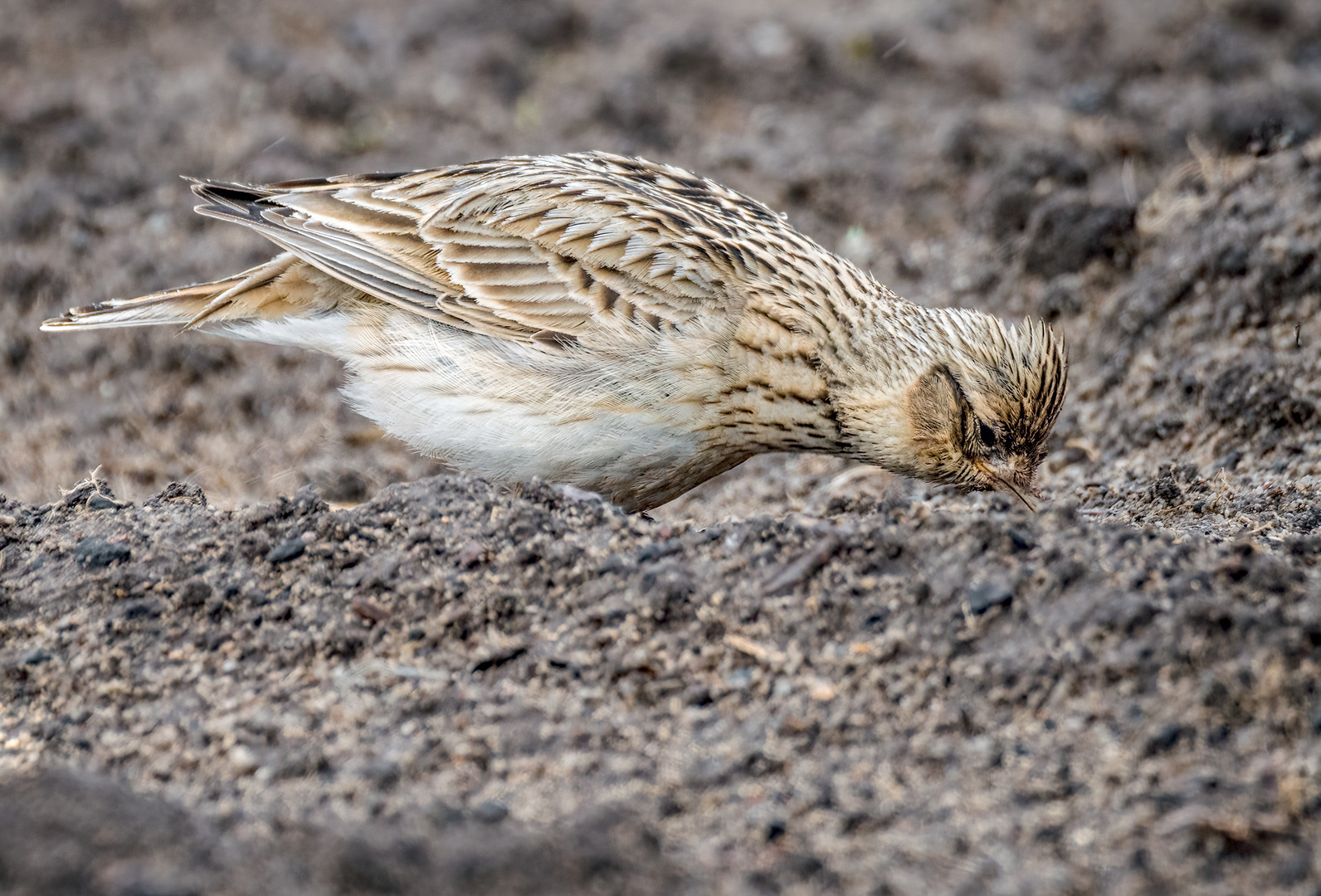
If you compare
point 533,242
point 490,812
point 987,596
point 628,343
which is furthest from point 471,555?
point 533,242

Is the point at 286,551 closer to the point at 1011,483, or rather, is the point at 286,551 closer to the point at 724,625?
the point at 724,625

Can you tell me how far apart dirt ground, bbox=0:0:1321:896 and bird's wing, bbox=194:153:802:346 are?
3.59 feet

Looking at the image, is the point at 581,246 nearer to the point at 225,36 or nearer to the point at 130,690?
the point at 130,690

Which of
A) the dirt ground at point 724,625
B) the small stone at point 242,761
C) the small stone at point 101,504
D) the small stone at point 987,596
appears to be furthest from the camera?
the small stone at point 101,504

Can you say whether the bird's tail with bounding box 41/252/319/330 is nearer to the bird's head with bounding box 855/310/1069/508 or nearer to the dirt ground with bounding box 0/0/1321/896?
the dirt ground with bounding box 0/0/1321/896

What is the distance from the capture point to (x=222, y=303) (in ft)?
19.5

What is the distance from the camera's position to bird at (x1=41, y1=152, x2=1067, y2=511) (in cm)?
529

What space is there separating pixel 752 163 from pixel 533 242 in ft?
15.5

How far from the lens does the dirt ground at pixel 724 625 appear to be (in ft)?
9.25

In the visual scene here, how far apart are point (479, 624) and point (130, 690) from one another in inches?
39.6

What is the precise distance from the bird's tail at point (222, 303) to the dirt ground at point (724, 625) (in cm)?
112

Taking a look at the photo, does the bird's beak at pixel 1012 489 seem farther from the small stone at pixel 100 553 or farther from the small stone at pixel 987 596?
the small stone at pixel 100 553

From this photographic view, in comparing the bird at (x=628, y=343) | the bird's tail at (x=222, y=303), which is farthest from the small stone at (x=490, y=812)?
the bird's tail at (x=222, y=303)

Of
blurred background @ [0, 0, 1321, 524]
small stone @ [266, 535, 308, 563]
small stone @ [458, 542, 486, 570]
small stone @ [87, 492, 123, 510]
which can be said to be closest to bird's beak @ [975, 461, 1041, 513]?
blurred background @ [0, 0, 1321, 524]
